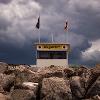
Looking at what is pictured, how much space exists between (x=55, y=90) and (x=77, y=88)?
3156 mm

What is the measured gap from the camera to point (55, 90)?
4825 cm

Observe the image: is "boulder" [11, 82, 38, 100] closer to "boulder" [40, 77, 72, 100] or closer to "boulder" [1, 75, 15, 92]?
"boulder" [40, 77, 72, 100]

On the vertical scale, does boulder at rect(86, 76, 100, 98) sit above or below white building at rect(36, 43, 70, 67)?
below

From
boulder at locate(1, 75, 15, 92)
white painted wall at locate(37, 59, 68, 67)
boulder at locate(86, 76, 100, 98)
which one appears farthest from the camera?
white painted wall at locate(37, 59, 68, 67)

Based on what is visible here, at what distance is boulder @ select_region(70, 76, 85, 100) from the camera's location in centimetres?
4951

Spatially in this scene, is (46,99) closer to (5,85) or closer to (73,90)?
(73,90)

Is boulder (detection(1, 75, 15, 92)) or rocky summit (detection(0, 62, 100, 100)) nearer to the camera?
rocky summit (detection(0, 62, 100, 100))

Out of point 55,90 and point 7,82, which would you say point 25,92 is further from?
point 7,82

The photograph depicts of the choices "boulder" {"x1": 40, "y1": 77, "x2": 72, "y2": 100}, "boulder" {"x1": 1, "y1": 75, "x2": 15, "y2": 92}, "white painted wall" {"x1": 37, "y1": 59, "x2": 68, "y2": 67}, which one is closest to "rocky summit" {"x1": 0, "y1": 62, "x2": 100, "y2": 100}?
"boulder" {"x1": 40, "y1": 77, "x2": 72, "y2": 100}

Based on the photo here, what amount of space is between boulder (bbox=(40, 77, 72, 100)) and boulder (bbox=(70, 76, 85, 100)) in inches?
41.8

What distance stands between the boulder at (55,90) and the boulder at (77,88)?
1061 millimetres

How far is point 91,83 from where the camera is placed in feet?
164

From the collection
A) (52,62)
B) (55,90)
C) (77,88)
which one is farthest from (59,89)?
(52,62)

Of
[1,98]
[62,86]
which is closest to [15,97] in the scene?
[1,98]
